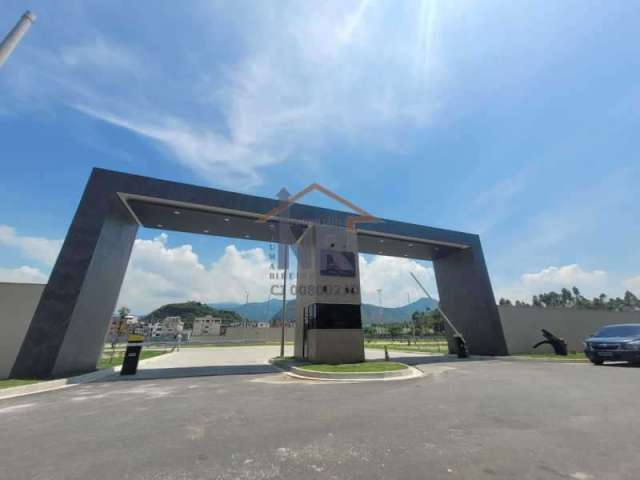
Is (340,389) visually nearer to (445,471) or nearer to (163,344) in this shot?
(445,471)

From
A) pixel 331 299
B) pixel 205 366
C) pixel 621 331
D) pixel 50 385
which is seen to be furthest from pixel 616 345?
pixel 50 385

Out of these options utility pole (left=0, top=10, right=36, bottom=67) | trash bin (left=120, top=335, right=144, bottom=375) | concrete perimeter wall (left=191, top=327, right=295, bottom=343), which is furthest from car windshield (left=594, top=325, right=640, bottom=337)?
concrete perimeter wall (left=191, top=327, right=295, bottom=343)

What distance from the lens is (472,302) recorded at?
61.9ft

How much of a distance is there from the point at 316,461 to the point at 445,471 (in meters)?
1.43

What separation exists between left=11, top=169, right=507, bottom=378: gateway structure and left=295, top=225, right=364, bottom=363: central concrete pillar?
0.05 m

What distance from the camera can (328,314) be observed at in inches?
529

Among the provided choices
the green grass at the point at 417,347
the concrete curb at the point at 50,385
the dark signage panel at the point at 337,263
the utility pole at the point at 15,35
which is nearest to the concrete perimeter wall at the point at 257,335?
the green grass at the point at 417,347

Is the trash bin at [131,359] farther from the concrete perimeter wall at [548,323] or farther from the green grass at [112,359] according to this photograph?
the concrete perimeter wall at [548,323]

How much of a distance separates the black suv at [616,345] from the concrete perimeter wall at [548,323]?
21.0 feet

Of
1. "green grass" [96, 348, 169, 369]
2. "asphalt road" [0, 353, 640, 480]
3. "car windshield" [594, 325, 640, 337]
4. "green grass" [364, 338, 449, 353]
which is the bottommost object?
"asphalt road" [0, 353, 640, 480]

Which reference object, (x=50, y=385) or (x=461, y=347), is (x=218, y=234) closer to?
(x=50, y=385)

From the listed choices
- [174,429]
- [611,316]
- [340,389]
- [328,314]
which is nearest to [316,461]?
[174,429]

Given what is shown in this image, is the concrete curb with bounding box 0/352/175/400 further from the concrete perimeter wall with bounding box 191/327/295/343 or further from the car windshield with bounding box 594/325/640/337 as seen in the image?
the concrete perimeter wall with bounding box 191/327/295/343

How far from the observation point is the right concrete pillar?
18.0 meters
